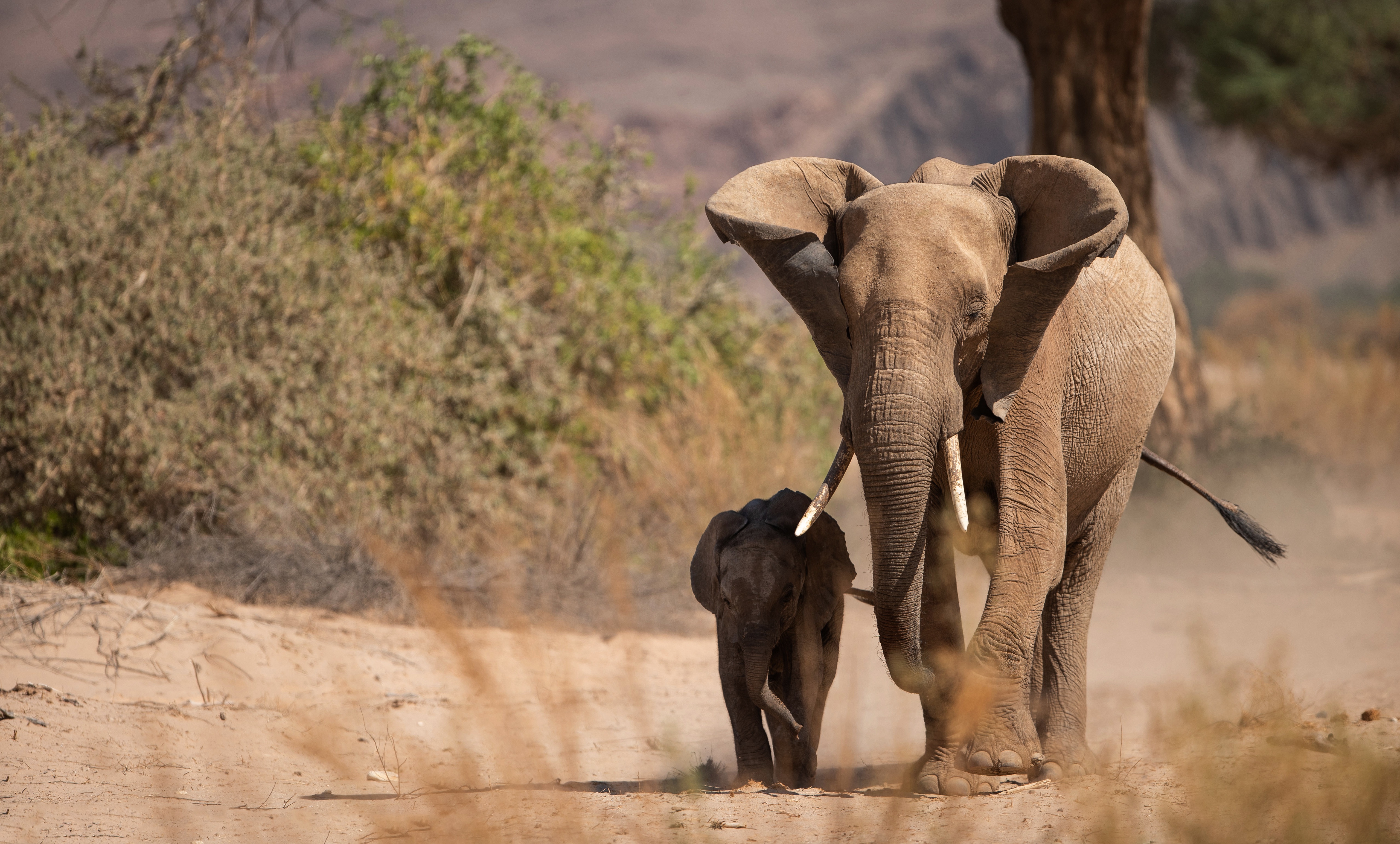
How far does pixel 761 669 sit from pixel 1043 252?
1.73m

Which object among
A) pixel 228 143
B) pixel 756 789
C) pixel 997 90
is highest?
pixel 228 143

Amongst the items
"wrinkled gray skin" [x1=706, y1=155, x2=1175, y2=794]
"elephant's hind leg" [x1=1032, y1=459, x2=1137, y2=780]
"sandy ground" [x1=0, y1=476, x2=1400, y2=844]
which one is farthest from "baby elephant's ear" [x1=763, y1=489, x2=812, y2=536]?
"elephant's hind leg" [x1=1032, y1=459, x2=1137, y2=780]

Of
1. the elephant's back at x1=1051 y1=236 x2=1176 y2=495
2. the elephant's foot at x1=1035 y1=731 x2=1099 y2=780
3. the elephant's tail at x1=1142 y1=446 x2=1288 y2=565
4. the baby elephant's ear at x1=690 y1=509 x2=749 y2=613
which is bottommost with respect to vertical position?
the elephant's foot at x1=1035 y1=731 x2=1099 y2=780

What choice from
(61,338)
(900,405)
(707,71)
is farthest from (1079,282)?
(707,71)

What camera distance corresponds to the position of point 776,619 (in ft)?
14.2

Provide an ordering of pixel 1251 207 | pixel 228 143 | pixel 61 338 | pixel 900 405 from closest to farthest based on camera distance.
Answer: pixel 900 405 → pixel 61 338 → pixel 228 143 → pixel 1251 207

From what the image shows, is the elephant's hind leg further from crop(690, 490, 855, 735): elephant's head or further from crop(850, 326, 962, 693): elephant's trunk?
crop(850, 326, 962, 693): elephant's trunk

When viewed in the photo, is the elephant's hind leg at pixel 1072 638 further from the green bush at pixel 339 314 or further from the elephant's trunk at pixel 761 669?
the green bush at pixel 339 314

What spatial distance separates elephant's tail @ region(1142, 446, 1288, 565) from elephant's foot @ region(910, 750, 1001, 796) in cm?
182

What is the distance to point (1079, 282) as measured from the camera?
178 inches

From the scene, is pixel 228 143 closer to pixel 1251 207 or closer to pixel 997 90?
pixel 997 90

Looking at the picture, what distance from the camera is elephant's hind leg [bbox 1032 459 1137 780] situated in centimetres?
473

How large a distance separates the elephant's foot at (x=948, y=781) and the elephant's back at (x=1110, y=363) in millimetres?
1176

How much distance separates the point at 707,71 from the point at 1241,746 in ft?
177
